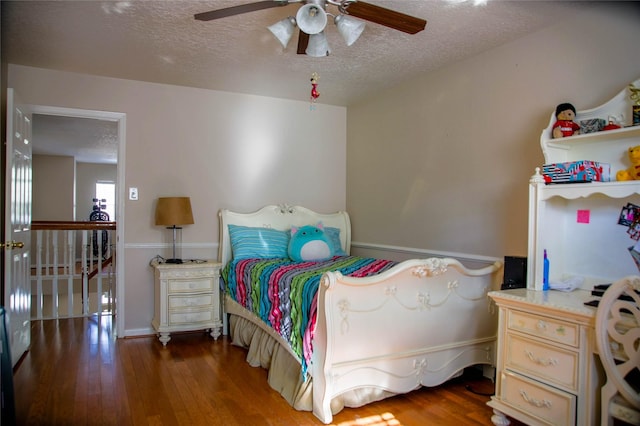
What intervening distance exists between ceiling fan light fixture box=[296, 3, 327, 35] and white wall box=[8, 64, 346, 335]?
2281 mm

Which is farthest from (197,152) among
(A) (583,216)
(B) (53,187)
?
(B) (53,187)

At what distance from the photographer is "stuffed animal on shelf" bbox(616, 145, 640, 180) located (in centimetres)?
214

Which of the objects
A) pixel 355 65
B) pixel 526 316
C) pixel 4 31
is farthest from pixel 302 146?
pixel 526 316

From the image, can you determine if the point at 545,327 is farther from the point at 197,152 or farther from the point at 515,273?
the point at 197,152

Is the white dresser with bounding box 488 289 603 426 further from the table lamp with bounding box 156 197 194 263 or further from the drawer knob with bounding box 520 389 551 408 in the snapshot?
the table lamp with bounding box 156 197 194 263

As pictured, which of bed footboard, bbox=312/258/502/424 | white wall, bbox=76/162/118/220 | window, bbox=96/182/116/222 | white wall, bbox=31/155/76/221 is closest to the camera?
bed footboard, bbox=312/258/502/424

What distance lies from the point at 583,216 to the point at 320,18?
1.84 metres

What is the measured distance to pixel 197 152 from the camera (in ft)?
13.8

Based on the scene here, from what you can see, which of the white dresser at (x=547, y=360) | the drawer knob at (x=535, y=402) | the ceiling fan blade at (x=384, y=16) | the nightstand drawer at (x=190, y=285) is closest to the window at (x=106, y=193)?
the nightstand drawer at (x=190, y=285)

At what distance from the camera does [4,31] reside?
289cm

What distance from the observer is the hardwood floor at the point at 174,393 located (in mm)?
2369

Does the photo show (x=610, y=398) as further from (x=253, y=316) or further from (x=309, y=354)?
(x=253, y=316)

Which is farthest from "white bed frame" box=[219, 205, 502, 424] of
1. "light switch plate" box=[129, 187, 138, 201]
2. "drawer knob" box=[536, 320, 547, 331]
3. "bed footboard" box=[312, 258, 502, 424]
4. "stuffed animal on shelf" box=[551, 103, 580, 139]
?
"light switch plate" box=[129, 187, 138, 201]

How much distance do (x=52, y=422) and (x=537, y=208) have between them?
289cm
